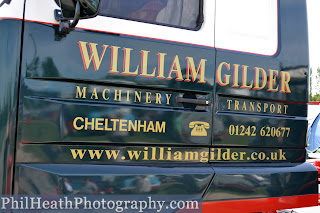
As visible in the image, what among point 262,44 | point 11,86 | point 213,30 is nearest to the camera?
point 11,86

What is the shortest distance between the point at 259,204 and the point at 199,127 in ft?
2.00

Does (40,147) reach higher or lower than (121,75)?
lower

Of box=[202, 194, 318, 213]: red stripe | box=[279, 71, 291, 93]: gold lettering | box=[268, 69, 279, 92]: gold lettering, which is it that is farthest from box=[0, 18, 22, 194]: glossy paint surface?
box=[279, 71, 291, 93]: gold lettering

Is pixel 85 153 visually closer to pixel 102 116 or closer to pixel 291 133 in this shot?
pixel 102 116

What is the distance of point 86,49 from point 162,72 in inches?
16.8

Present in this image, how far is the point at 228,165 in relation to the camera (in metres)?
2.29

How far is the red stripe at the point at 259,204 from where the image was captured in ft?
7.18

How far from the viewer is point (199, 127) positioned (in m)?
2.18

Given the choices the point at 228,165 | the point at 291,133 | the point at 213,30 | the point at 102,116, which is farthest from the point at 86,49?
the point at 291,133

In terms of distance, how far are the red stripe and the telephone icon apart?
387 millimetres

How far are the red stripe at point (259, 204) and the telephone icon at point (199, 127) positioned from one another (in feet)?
1.27

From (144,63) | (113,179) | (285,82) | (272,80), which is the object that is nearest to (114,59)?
(144,63)

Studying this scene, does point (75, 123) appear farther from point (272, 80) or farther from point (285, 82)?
point (285, 82)

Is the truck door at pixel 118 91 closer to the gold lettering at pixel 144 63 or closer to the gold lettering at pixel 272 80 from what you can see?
the gold lettering at pixel 144 63
